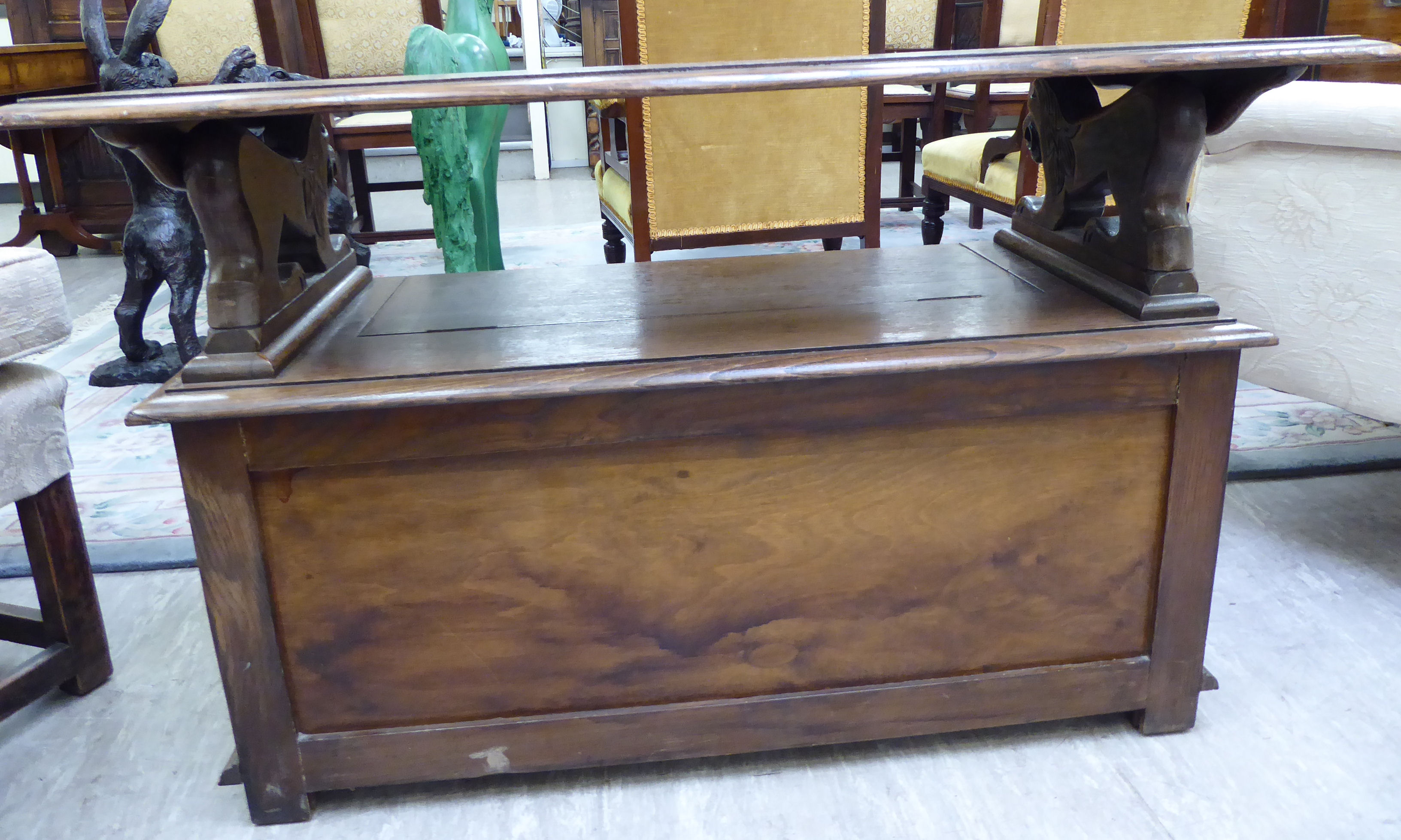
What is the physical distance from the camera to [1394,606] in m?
1.37

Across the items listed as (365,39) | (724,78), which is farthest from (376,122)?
(724,78)

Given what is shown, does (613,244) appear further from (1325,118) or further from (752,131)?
(1325,118)

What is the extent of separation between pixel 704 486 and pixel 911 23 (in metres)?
3.67

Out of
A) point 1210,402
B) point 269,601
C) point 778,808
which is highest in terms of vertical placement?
point 1210,402

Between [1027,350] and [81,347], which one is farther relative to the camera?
[81,347]

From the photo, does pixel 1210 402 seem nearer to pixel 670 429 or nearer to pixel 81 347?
pixel 670 429

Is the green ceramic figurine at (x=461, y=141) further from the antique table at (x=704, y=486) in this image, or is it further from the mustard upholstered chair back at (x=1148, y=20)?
the mustard upholstered chair back at (x=1148, y=20)

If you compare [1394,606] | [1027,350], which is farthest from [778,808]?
[1394,606]

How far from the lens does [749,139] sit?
2.35 meters

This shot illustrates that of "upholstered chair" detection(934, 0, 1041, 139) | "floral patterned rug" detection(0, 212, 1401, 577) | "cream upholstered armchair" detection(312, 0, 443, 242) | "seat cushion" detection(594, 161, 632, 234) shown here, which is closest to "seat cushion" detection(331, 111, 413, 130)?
"cream upholstered armchair" detection(312, 0, 443, 242)

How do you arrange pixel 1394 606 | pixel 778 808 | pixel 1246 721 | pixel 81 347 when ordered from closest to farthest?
pixel 778 808, pixel 1246 721, pixel 1394 606, pixel 81 347

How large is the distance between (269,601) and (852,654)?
599mm

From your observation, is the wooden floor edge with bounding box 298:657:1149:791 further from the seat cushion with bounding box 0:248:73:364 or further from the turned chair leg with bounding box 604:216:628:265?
the turned chair leg with bounding box 604:216:628:265

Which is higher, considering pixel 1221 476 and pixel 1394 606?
pixel 1221 476
